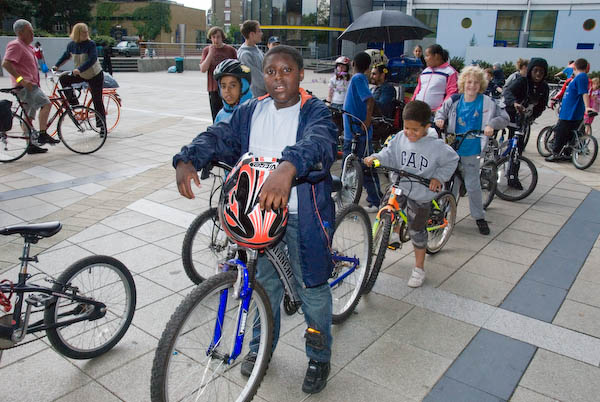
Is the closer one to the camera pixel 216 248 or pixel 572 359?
pixel 572 359

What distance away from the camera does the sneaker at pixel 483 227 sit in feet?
18.0

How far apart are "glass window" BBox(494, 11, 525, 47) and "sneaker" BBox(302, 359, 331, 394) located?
129 ft

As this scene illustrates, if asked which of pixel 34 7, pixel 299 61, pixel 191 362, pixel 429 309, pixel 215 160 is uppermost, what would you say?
pixel 34 7

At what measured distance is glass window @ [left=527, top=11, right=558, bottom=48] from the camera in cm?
3578

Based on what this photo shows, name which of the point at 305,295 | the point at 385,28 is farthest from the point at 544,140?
the point at 305,295

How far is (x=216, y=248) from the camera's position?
393 cm

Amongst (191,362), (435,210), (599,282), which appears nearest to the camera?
(191,362)

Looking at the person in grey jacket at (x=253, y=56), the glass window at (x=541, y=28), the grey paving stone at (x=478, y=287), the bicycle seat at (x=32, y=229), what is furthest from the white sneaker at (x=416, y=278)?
the glass window at (x=541, y=28)

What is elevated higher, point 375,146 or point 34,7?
point 34,7

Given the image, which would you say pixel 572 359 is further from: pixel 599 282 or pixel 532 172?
pixel 532 172

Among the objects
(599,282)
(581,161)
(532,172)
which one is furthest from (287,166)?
(581,161)

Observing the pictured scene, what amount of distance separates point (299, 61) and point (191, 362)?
160cm

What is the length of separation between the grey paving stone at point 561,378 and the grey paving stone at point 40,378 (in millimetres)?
2654

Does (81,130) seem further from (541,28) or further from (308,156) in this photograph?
(541,28)
